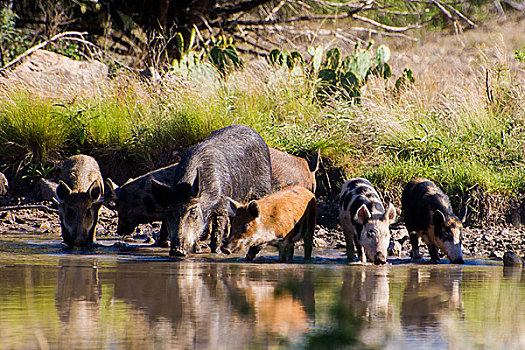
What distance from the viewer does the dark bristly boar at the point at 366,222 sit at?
23.6 ft

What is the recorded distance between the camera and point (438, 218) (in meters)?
7.64

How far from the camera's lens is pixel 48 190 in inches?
404

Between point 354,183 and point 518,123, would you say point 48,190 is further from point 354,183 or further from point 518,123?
point 518,123

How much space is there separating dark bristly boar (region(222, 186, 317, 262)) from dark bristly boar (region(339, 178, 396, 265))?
433mm

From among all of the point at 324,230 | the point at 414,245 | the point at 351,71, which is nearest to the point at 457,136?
the point at 324,230

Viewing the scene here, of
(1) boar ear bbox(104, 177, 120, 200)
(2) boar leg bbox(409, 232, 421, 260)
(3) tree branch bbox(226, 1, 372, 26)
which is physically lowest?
(2) boar leg bbox(409, 232, 421, 260)

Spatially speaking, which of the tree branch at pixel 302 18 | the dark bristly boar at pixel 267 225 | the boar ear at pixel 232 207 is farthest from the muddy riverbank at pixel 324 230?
the tree branch at pixel 302 18

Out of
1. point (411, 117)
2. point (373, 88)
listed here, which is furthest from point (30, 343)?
point (373, 88)

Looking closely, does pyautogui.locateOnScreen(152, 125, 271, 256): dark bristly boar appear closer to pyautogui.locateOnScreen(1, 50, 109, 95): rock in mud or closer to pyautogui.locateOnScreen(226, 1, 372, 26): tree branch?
pyautogui.locateOnScreen(1, 50, 109, 95): rock in mud

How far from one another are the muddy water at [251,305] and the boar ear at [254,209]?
20.0 inches

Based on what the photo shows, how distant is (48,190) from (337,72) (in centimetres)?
591

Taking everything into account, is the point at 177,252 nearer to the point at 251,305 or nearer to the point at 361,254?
the point at 361,254

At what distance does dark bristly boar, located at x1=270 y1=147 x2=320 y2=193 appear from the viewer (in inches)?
382

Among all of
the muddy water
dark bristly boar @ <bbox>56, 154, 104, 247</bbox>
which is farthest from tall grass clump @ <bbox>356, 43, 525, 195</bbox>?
dark bristly boar @ <bbox>56, 154, 104, 247</bbox>
